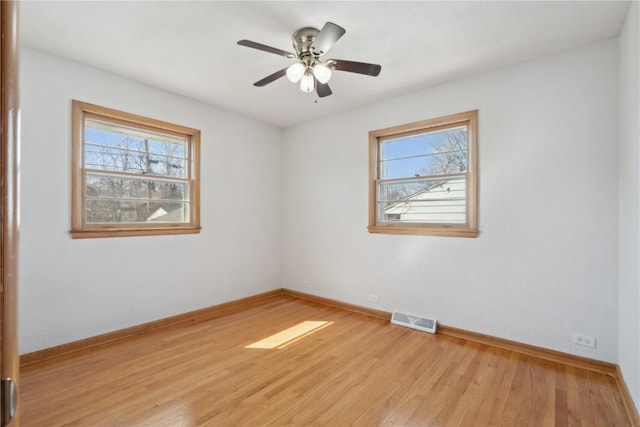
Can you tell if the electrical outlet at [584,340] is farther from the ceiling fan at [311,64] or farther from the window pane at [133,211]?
the window pane at [133,211]

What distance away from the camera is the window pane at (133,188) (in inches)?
119

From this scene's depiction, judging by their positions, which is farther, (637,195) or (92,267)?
(92,267)

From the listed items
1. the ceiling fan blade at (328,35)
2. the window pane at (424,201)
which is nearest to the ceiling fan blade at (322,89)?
the ceiling fan blade at (328,35)

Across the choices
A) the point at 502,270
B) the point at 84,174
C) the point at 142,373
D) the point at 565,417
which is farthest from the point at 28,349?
the point at 502,270

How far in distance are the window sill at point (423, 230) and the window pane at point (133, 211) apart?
2422 mm

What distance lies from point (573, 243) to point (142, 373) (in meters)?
3.77

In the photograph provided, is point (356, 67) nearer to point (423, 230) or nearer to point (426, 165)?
point (426, 165)

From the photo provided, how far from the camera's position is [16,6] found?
1.69ft

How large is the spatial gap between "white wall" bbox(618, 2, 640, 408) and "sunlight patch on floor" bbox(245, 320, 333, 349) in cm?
252

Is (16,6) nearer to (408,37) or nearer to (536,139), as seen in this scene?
(408,37)

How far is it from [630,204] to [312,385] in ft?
8.54

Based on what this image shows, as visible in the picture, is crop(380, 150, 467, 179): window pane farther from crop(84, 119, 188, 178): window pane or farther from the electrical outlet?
crop(84, 119, 188, 178): window pane

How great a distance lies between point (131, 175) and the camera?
3.26 m

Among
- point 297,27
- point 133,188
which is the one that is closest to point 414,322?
point 297,27
